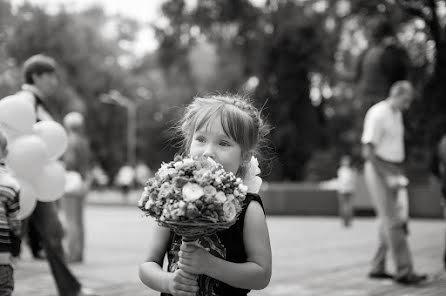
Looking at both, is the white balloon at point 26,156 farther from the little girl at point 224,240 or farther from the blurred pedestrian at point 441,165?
the blurred pedestrian at point 441,165

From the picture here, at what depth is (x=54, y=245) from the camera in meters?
5.22

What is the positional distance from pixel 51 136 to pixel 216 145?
307 centimetres

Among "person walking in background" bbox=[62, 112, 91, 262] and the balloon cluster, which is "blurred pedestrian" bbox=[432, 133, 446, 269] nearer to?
"person walking in background" bbox=[62, 112, 91, 262]

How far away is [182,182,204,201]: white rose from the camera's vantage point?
224 centimetres

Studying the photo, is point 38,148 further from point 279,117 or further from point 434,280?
point 279,117

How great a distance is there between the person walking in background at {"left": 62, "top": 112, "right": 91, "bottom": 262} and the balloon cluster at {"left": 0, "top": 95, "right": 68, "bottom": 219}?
3239mm

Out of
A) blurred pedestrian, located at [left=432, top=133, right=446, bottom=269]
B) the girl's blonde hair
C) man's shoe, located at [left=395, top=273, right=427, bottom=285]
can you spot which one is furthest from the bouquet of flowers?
blurred pedestrian, located at [left=432, top=133, right=446, bottom=269]

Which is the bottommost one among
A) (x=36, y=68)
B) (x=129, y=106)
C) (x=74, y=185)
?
(x=74, y=185)

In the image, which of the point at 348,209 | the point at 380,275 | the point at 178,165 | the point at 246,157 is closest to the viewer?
the point at 178,165

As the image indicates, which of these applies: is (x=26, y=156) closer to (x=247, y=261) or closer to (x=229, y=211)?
(x=247, y=261)

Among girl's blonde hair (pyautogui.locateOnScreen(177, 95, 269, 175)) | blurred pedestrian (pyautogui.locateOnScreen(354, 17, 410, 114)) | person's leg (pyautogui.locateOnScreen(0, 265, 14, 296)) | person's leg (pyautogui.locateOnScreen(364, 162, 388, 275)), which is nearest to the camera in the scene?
girl's blonde hair (pyautogui.locateOnScreen(177, 95, 269, 175))

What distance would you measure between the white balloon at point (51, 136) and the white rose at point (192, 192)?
10.6 ft

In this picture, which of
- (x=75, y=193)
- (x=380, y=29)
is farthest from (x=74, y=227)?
(x=380, y=29)

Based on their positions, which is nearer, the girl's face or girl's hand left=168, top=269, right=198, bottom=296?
girl's hand left=168, top=269, right=198, bottom=296
